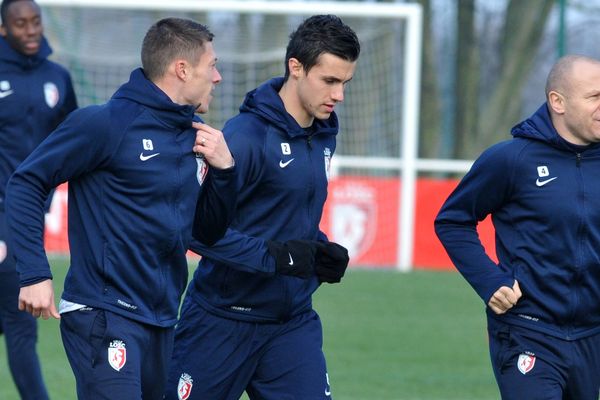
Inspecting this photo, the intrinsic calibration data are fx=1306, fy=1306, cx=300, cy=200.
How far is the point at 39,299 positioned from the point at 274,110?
1478mm

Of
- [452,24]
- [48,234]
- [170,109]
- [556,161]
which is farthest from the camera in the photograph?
[452,24]

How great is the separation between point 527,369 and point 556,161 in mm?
928

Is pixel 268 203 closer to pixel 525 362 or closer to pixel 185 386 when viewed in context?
pixel 185 386

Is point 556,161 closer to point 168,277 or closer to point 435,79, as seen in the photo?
point 168,277

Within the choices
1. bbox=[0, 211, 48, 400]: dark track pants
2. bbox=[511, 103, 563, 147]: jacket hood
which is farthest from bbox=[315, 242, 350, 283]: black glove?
bbox=[0, 211, 48, 400]: dark track pants

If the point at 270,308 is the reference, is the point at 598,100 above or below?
above

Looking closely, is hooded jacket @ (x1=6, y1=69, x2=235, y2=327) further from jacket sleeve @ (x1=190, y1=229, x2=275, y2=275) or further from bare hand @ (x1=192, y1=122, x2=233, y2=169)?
jacket sleeve @ (x1=190, y1=229, x2=275, y2=275)

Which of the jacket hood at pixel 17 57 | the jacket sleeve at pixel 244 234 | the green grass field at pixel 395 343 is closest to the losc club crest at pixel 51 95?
the jacket hood at pixel 17 57

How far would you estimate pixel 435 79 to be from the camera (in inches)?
924

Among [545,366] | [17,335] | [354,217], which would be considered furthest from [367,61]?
[545,366]

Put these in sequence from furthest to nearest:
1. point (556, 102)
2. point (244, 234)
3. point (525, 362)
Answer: point (556, 102) < point (244, 234) < point (525, 362)

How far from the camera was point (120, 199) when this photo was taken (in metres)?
5.31

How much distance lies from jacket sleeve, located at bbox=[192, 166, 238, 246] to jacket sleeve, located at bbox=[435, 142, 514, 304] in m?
1.03

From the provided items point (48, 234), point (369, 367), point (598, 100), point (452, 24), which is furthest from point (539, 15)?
point (598, 100)
